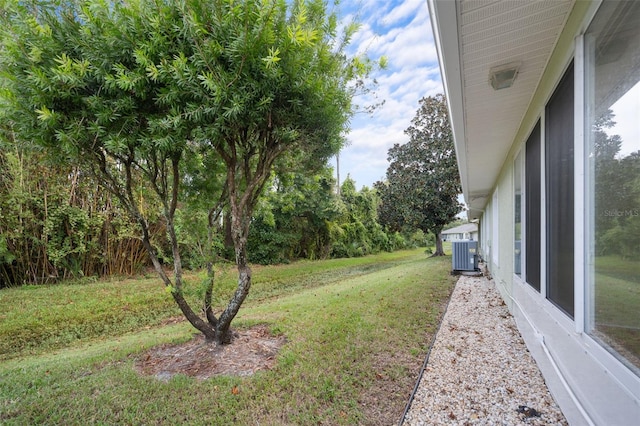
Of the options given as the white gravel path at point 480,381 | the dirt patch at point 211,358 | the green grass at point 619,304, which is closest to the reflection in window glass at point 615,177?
the green grass at point 619,304

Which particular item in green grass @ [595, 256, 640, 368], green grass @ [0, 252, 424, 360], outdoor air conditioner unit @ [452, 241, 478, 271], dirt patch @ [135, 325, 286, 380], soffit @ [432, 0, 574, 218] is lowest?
green grass @ [0, 252, 424, 360]

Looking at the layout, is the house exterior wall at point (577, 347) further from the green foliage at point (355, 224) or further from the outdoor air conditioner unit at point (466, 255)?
the green foliage at point (355, 224)

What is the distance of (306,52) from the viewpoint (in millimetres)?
3049

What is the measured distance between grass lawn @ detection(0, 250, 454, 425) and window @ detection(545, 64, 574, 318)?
66.0 inches

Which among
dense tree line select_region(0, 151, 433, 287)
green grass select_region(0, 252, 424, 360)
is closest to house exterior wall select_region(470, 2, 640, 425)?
dense tree line select_region(0, 151, 433, 287)

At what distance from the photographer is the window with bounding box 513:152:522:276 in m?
4.27

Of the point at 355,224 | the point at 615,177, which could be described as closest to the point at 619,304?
the point at 615,177

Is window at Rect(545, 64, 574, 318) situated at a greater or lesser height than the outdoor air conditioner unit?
greater

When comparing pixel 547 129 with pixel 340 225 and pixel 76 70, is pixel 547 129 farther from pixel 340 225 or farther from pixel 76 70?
pixel 340 225

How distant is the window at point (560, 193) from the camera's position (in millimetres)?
2193

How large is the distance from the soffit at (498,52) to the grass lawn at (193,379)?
2959 mm

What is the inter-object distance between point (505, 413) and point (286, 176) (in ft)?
12.8

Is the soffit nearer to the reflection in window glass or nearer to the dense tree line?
the reflection in window glass

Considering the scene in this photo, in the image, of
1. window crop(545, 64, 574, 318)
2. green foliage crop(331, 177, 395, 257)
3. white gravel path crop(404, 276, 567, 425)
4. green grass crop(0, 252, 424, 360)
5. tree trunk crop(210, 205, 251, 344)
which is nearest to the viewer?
window crop(545, 64, 574, 318)
